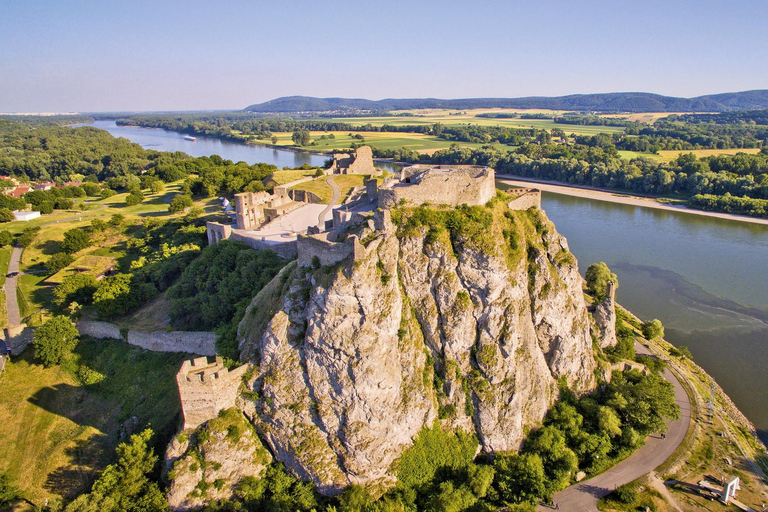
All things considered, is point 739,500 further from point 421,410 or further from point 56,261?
point 56,261

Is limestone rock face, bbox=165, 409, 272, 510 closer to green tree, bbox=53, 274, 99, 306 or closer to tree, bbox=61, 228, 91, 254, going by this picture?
green tree, bbox=53, 274, 99, 306

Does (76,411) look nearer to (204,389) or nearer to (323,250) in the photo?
(204,389)

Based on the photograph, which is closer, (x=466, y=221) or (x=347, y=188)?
(x=466, y=221)

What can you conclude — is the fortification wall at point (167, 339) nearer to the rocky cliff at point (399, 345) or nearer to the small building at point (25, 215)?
the rocky cliff at point (399, 345)

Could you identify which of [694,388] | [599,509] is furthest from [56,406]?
[694,388]

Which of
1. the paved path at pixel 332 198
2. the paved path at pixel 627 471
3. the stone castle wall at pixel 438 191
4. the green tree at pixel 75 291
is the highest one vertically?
the stone castle wall at pixel 438 191

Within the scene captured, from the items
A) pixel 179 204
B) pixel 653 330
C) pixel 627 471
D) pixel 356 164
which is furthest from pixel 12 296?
pixel 653 330

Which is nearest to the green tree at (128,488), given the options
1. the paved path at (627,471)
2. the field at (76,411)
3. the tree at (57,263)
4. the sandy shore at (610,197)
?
the field at (76,411)
